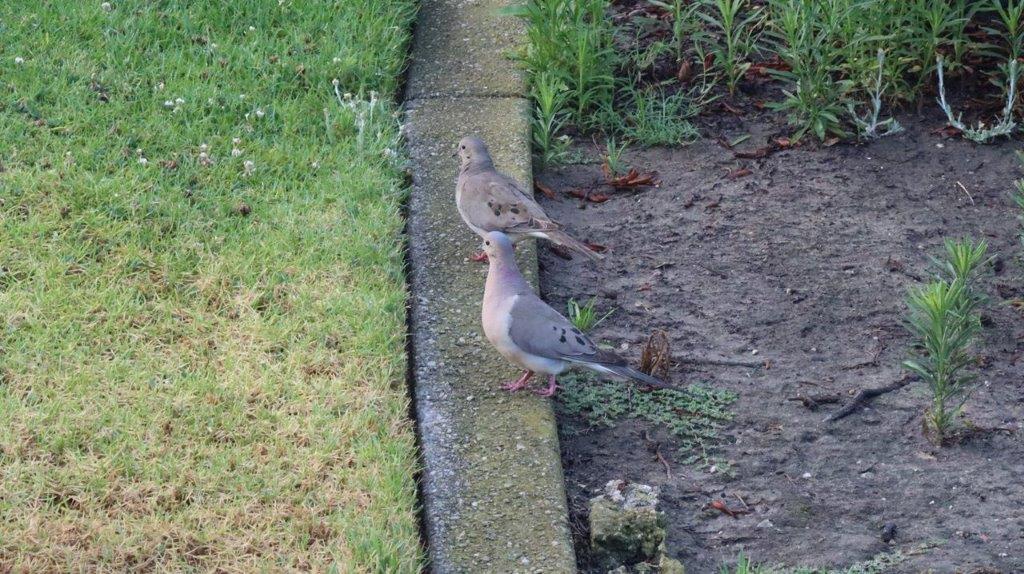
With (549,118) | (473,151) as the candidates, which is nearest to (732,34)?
(549,118)

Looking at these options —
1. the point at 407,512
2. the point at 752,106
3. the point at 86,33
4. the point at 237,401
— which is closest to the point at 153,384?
the point at 237,401

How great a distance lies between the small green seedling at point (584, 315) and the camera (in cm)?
468

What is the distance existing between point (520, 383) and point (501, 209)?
87 centimetres

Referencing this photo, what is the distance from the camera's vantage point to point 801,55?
596 centimetres

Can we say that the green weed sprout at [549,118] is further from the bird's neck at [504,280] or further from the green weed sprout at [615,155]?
the bird's neck at [504,280]

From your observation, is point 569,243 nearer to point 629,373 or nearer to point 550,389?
point 550,389

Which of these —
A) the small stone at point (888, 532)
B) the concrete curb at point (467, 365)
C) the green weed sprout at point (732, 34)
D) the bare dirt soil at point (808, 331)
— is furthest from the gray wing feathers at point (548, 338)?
the green weed sprout at point (732, 34)

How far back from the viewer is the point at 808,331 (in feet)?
15.9

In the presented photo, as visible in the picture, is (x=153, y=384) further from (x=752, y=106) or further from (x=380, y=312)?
(x=752, y=106)

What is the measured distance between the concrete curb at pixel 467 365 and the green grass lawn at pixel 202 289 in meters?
0.12

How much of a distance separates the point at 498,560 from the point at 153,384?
4.82 ft

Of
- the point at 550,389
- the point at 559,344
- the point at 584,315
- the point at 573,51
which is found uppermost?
the point at 573,51

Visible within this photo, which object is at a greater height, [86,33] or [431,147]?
[86,33]

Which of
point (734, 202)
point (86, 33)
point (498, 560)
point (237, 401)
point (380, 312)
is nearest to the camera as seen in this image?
point (498, 560)
